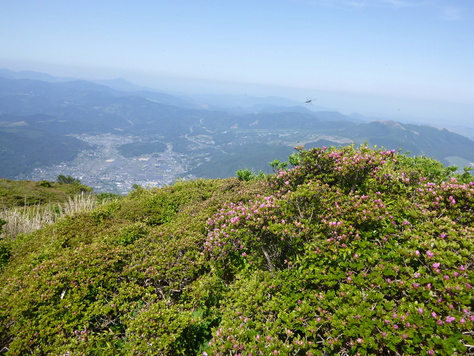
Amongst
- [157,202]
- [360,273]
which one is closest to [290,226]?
[360,273]

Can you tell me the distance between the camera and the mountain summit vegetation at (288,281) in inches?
121

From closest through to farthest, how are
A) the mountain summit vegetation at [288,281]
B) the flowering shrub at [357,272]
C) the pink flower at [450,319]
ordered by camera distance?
1. the pink flower at [450,319]
2. the flowering shrub at [357,272]
3. the mountain summit vegetation at [288,281]

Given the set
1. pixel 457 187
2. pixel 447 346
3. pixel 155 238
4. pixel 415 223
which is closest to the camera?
pixel 447 346

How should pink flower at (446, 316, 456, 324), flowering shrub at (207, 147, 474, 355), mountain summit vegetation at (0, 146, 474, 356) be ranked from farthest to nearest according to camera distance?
1. mountain summit vegetation at (0, 146, 474, 356)
2. flowering shrub at (207, 147, 474, 355)
3. pink flower at (446, 316, 456, 324)

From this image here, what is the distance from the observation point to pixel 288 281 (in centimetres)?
415

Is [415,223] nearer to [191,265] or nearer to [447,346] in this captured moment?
[447,346]

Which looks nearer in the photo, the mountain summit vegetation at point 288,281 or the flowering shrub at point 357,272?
the flowering shrub at point 357,272

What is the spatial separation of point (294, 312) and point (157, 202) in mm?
8306

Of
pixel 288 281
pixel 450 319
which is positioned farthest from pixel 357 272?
pixel 450 319

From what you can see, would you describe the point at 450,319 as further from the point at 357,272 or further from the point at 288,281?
the point at 288,281

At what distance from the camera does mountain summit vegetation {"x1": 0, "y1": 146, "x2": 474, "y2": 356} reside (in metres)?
3.09

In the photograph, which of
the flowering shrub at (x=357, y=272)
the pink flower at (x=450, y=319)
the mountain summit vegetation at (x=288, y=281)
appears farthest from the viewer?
the mountain summit vegetation at (x=288, y=281)

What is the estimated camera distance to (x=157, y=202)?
34.7ft

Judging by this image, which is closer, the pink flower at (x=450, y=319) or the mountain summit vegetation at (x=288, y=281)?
the pink flower at (x=450, y=319)
